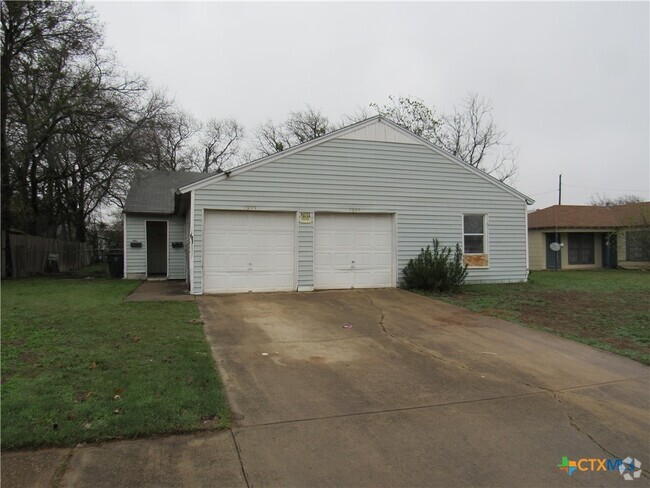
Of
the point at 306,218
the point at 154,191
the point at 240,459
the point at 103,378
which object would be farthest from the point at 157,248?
the point at 240,459

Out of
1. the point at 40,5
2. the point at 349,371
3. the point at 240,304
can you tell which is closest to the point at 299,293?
the point at 240,304

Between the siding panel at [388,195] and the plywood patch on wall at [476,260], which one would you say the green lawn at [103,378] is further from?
the plywood patch on wall at [476,260]

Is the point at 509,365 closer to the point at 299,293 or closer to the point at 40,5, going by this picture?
the point at 299,293

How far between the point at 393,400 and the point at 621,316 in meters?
7.10

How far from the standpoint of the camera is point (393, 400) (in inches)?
173

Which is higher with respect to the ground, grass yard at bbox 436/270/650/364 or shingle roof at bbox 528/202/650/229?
shingle roof at bbox 528/202/650/229

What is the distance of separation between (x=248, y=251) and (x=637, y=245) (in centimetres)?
2314

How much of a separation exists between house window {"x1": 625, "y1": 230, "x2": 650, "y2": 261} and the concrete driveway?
20802 millimetres

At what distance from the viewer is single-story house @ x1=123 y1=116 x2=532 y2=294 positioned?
37.3ft

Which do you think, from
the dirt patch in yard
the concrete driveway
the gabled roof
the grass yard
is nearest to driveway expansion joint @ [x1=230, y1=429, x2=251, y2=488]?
the concrete driveway

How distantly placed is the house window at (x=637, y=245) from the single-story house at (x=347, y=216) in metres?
13.8

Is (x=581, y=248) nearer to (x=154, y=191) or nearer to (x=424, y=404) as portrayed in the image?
(x=154, y=191)

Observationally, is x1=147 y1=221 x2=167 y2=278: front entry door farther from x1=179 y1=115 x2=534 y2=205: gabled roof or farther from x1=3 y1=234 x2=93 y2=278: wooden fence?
x1=179 y1=115 x2=534 y2=205: gabled roof

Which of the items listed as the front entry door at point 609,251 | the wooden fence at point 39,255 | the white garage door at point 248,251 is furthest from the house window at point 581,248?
the wooden fence at point 39,255
